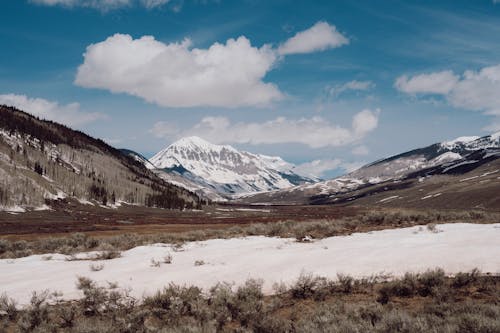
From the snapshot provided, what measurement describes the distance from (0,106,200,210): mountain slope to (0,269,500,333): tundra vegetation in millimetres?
112156

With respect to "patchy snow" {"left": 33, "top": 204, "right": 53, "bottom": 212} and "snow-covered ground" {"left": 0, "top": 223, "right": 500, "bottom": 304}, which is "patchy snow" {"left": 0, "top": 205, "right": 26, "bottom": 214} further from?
"snow-covered ground" {"left": 0, "top": 223, "right": 500, "bottom": 304}

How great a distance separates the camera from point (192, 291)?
13641mm

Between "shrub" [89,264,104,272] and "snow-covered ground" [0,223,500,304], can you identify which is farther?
"shrub" [89,264,104,272]

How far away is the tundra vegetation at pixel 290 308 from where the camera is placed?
376 inches

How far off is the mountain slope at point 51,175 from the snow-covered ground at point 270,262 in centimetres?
10520

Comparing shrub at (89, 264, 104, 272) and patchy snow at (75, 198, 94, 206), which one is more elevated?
patchy snow at (75, 198, 94, 206)

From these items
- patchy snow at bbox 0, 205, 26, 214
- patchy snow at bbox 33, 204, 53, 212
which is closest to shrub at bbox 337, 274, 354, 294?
patchy snow at bbox 0, 205, 26, 214

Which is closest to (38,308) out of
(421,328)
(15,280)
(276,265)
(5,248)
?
(15,280)

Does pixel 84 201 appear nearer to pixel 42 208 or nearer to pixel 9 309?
pixel 42 208

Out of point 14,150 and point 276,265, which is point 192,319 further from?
point 14,150

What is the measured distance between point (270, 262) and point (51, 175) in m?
154

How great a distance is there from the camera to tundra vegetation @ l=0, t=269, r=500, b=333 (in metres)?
Result: 9.55

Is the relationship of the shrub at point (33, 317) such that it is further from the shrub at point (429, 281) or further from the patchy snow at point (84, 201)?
the patchy snow at point (84, 201)

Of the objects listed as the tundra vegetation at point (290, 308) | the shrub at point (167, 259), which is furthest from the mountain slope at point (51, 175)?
the tundra vegetation at point (290, 308)
